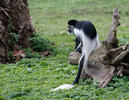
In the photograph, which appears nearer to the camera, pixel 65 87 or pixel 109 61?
pixel 65 87

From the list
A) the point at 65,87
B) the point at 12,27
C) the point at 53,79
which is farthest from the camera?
the point at 12,27

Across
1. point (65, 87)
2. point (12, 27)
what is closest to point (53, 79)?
point (65, 87)

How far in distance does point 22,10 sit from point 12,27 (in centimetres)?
58

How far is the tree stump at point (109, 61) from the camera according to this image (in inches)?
177

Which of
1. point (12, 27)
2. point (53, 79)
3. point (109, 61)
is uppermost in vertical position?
point (12, 27)

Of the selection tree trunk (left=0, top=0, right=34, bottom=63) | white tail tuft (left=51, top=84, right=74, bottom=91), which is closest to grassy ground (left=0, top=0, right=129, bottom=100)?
white tail tuft (left=51, top=84, right=74, bottom=91)

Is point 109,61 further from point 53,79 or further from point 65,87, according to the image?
point 53,79

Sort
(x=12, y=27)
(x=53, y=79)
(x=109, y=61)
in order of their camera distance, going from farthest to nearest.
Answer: (x=12, y=27) < (x=53, y=79) < (x=109, y=61)

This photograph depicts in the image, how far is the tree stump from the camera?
14.7ft

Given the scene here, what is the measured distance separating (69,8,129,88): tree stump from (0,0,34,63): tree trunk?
8.95ft

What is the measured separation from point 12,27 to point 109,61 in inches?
132

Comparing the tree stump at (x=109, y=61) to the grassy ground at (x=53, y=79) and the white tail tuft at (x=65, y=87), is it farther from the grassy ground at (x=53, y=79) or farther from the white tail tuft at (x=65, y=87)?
the white tail tuft at (x=65, y=87)

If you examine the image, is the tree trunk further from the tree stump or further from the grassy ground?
the tree stump

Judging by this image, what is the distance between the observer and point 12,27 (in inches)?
283
